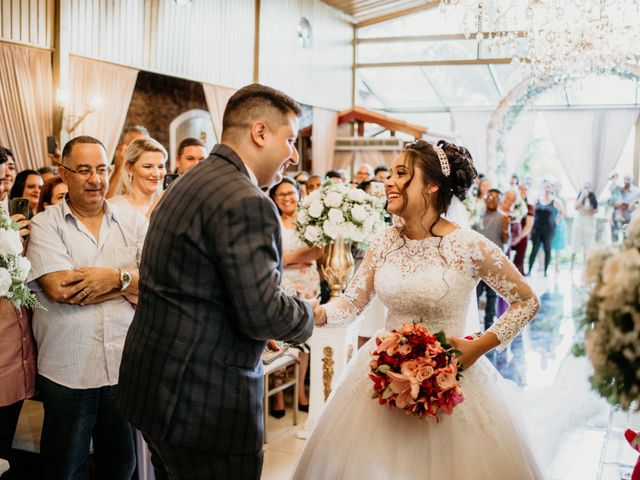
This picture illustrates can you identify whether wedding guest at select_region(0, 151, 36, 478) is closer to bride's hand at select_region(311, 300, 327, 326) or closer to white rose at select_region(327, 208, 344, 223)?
bride's hand at select_region(311, 300, 327, 326)

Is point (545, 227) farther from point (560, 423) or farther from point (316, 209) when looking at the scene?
point (316, 209)

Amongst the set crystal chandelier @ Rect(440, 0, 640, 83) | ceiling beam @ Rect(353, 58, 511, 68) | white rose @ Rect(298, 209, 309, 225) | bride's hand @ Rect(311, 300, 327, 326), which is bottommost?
bride's hand @ Rect(311, 300, 327, 326)

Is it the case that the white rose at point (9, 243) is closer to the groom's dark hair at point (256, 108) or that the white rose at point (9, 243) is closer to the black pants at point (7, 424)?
the groom's dark hair at point (256, 108)

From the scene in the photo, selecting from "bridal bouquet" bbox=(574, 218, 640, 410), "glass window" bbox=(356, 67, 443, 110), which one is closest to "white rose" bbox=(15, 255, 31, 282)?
"bridal bouquet" bbox=(574, 218, 640, 410)

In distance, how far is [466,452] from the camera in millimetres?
2441

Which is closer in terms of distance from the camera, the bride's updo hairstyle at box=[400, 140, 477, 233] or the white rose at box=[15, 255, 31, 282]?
the white rose at box=[15, 255, 31, 282]

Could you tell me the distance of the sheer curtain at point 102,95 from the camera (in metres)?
9.11

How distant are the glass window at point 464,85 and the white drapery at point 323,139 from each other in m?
2.94

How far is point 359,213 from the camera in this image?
4.34 m

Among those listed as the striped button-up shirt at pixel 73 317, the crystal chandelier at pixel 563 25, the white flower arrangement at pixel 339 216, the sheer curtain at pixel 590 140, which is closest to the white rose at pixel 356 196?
the white flower arrangement at pixel 339 216

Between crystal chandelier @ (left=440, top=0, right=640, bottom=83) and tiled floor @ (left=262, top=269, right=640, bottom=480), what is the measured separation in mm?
3551

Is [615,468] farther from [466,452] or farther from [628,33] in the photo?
[628,33]

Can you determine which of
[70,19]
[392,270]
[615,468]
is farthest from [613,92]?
[392,270]

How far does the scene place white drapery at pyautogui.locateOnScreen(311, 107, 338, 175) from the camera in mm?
15641
